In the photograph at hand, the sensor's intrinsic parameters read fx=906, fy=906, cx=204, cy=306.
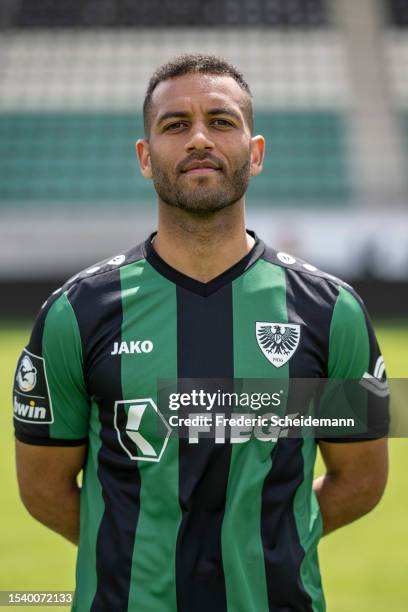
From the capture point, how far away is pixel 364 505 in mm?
2107

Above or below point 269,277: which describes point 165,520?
below

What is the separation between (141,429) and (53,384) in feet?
0.70

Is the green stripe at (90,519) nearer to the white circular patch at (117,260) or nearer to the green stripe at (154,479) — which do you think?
the green stripe at (154,479)

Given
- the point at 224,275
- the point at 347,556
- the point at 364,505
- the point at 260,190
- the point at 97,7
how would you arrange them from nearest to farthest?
the point at 224,275, the point at 364,505, the point at 347,556, the point at 260,190, the point at 97,7

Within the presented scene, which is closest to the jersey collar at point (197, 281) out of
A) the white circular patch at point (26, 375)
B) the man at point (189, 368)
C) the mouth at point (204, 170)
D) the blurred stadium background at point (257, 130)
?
the man at point (189, 368)

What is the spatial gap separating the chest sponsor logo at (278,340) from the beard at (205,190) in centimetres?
26

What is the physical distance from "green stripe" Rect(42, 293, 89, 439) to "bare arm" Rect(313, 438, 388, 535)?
1.72 feet

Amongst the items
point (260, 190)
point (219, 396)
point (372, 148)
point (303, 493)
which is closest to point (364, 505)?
point (303, 493)

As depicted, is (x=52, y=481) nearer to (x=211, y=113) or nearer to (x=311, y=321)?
(x=311, y=321)

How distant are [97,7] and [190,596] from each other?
58.1ft

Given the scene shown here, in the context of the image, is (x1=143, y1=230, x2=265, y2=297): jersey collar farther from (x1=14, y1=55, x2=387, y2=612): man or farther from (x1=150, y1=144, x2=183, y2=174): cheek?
(x1=150, y1=144, x2=183, y2=174): cheek

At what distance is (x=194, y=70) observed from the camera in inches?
73.6

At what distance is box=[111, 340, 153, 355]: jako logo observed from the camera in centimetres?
182

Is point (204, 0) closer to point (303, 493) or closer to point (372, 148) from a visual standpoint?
point (372, 148)
